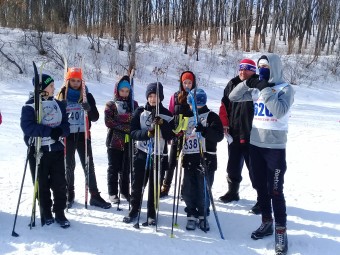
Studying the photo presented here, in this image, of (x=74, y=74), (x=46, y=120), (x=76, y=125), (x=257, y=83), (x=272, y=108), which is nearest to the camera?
(x=272, y=108)

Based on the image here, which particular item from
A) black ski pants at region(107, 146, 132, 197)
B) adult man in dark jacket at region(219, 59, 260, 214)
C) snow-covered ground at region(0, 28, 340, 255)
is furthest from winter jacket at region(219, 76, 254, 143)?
black ski pants at region(107, 146, 132, 197)

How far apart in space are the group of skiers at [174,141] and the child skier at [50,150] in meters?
0.01

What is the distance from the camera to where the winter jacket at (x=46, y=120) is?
3748 mm

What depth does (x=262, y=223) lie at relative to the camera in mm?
3984

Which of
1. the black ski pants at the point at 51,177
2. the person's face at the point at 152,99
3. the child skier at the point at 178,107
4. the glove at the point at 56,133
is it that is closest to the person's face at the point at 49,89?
the glove at the point at 56,133

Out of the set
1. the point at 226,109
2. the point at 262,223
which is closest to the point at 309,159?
the point at 226,109

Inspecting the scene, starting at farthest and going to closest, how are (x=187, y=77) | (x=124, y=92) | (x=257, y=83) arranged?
(x=187, y=77) < (x=124, y=92) < (x=257, y=83)

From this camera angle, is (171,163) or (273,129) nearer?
(273,129)

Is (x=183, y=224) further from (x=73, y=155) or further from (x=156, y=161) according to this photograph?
(x=73, y=155)

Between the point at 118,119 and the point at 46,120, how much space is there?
3.22 feet

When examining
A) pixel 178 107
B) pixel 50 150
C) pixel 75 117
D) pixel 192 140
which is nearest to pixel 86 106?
pixel 75 117

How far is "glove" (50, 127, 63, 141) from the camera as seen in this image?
3799 mm

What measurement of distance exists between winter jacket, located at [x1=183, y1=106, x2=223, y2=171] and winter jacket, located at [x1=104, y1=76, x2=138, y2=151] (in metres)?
0.94

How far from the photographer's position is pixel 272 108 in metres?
3.46
